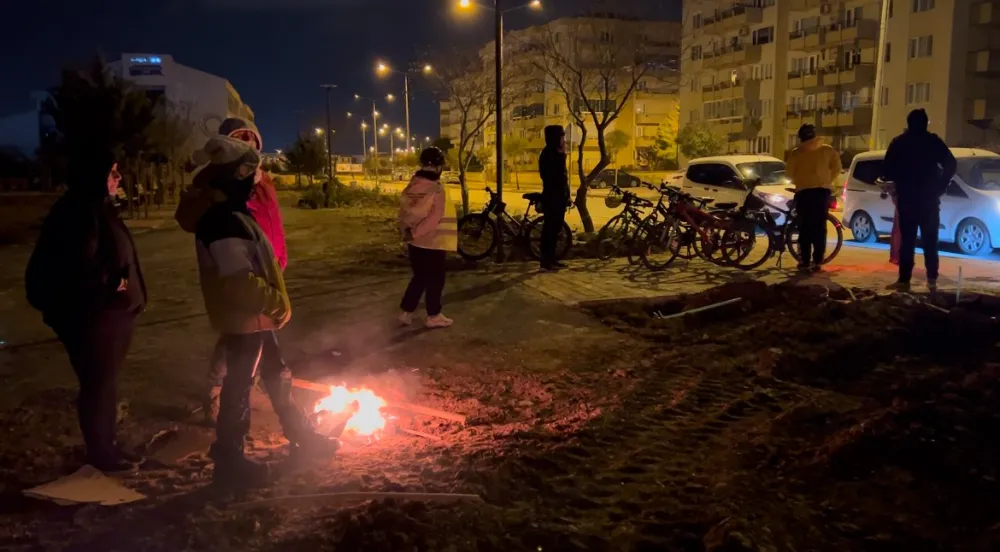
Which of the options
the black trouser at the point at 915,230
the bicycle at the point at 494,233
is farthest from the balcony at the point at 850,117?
the black trouser at the point at 915,230

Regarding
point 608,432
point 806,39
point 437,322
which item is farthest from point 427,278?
point 806,39

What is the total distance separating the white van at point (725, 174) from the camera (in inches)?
692

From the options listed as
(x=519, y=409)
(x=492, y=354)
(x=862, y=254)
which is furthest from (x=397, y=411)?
(x=862, y=254)

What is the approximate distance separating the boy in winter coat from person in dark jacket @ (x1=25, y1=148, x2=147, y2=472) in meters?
0.49

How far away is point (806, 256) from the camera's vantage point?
11477 millimetres

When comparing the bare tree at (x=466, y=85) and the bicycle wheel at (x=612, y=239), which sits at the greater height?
the bare tree at (x=466, y=85)

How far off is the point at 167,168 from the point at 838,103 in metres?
40.2

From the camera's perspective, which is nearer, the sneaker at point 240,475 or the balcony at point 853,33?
the sneaker at point 240,475

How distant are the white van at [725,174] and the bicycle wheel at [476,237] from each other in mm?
6807

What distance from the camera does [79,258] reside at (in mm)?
A: 4180

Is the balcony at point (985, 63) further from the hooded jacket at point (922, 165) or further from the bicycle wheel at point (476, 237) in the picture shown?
the bicycle wheel at point (476, 237)

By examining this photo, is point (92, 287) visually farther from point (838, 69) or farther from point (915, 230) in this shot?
point (838, 69)

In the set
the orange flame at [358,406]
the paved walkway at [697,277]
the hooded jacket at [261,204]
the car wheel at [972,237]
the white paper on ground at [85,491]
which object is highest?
the hooded jacket at [261,204]

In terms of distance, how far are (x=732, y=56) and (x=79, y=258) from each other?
60.6 meters
